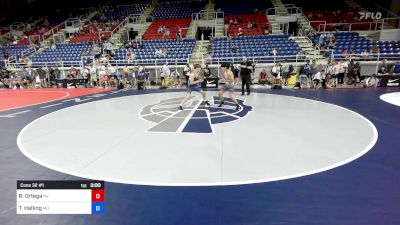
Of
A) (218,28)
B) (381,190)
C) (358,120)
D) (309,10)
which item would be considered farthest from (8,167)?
(309,10)

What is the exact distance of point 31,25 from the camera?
2938 cm

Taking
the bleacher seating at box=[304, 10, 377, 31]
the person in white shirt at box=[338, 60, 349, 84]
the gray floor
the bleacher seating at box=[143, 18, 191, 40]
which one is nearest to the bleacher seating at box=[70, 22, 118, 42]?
the bleacher seating at box=[143, 18, 191, 40]

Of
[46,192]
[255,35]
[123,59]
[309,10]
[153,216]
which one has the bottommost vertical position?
[153,216]

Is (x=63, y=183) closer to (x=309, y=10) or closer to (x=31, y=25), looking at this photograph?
(x=309, y=10)

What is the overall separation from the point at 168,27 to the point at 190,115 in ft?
Result: 59.7

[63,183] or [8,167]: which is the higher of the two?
[63,183]

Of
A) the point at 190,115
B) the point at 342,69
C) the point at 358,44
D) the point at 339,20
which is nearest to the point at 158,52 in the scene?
the point at 342,69

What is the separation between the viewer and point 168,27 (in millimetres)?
24609

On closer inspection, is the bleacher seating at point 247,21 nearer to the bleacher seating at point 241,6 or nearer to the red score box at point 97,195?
the bleacher seating at point 241,6

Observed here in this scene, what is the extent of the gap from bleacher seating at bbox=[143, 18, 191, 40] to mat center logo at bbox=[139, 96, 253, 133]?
14306 mm

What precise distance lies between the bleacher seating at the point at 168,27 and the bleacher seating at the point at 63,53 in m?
5.15

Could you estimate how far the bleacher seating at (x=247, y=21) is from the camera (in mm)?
22414

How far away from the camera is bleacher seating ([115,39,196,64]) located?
1851 cm

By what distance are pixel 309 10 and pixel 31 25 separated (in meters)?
28.4
